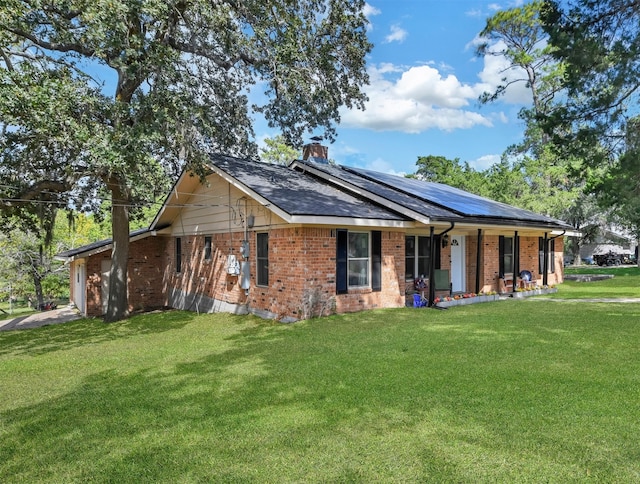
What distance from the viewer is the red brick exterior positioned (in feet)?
32.7

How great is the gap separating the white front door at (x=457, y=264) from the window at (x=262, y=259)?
6209mm

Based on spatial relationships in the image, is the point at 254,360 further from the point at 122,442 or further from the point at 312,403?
the point at 122,442

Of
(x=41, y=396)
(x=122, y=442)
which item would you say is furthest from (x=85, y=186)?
(x=122, y=442)

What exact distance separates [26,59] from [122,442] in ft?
32.5

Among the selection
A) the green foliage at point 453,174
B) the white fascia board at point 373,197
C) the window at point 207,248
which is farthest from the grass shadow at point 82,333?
the green foliage at point 453,174

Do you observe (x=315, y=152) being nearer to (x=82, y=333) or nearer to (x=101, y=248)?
(x=101, y=248)

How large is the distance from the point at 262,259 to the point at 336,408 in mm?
7318

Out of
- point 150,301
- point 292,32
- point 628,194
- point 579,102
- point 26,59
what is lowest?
point 150,301

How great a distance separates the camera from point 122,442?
12.3ft

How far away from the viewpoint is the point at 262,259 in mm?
11344

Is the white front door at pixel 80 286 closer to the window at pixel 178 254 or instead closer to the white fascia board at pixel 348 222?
the window at pixel 178 254

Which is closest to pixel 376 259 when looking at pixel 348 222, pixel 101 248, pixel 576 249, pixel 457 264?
pixel 348 222

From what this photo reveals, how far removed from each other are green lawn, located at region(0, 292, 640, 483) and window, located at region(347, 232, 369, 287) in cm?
257

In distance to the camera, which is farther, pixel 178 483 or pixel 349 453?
pixel 349 453
